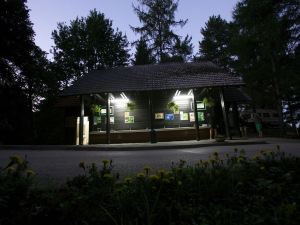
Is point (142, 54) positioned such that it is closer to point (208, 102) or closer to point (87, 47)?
point (87, 47)

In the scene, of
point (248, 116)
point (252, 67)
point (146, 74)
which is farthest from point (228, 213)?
point (248, 116)

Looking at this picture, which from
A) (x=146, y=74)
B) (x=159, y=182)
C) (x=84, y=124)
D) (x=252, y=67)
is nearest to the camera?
(x=159, y=182)

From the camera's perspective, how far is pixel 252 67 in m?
30.0

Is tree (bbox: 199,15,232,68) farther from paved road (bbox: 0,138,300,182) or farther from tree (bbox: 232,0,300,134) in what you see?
paved road (bbox: 0,138,300,182)

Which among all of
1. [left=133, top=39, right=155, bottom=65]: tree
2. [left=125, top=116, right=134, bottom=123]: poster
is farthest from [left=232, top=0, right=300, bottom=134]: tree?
[left=125, top=116, right=134, bottom=123]: poster

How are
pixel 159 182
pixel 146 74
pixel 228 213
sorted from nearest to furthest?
pixel 228 213, pixel 159 182, pixel 146 74

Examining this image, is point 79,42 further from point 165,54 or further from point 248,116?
point 248,116

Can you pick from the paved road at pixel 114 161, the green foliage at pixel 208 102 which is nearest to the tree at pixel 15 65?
the paved road at pixel 114 161

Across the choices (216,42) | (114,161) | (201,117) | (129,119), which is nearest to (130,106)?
(129,119)

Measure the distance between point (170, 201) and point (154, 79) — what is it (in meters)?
17.3

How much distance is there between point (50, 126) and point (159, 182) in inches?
1228

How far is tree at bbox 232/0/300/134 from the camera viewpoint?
21.6 metres

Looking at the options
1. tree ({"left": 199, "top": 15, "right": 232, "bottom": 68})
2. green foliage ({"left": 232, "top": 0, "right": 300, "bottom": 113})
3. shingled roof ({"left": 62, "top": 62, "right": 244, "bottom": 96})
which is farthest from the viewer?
tree ({"left": 199, "top": 15, "right": 232, "bottom": 68})

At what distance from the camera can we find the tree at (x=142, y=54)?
3386cm
